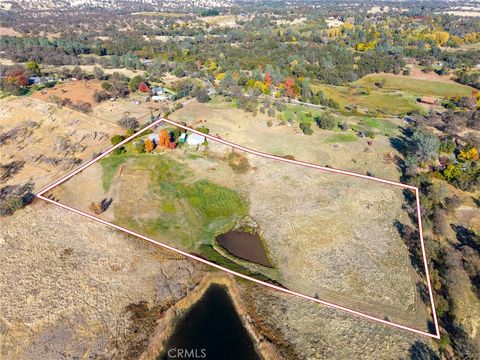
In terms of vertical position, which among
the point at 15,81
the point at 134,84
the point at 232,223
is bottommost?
the point at 232,223

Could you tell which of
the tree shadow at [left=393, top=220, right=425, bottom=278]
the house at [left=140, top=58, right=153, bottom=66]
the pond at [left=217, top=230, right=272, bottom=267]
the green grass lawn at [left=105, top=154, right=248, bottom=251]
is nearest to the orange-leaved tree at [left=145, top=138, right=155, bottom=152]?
the green grass lawn at [left=105, top=154, right=248, bottom=251]

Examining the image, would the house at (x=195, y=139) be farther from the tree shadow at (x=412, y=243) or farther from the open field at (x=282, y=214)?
the tree shadow at (x=412, y=243)

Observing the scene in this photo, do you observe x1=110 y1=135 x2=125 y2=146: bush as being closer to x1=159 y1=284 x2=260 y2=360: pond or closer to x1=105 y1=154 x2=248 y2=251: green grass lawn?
x1=105 y1=154 x2=248 y2=251: green grass lawn

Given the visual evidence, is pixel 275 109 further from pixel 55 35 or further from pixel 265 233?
pixel 55 35

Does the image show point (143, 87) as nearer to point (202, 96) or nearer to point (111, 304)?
point (202, 96)

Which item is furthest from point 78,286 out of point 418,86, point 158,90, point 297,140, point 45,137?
point 418,86

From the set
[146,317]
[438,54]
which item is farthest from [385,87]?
[146,317]

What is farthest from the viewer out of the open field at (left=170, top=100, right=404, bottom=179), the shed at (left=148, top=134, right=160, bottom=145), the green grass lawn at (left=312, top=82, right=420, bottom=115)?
the green grass lawn at (left=312, top=82, right=420, bottom=115)
